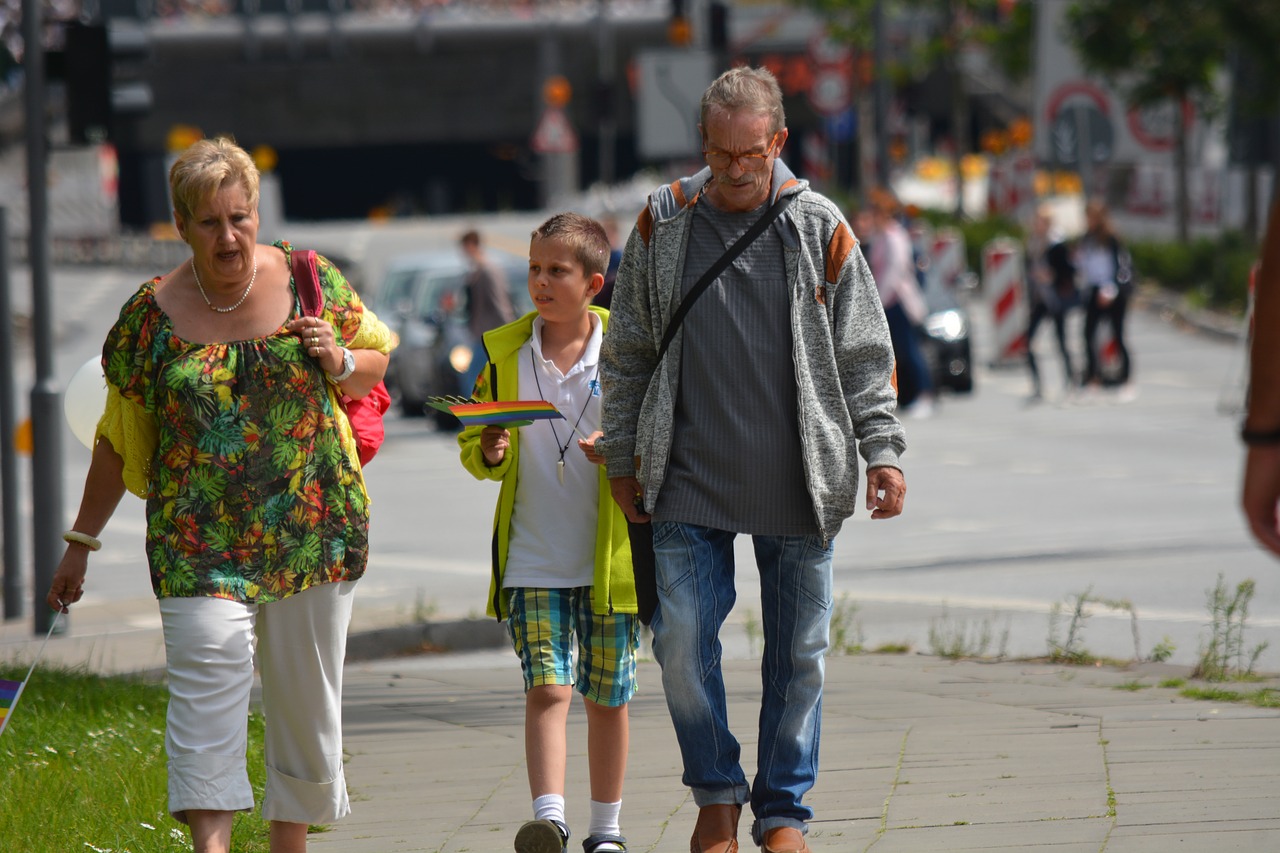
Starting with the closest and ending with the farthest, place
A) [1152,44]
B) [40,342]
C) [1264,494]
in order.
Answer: [1264,494] → [40,342] → [1152,44]

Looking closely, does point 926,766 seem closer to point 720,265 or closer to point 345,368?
point 720,265

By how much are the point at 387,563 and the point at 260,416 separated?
7.59 m

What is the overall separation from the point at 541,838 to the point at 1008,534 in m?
7.57

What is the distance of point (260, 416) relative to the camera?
4418 mm

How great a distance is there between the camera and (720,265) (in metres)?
4.62

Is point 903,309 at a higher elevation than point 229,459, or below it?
below

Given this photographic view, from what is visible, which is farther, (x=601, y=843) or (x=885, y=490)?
(x=601, y=843)

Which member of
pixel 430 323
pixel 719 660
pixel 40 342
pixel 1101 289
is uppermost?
pixel 719 660

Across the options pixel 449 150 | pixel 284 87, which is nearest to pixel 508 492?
pixel 284 87

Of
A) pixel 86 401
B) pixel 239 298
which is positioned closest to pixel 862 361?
pixel 239 298

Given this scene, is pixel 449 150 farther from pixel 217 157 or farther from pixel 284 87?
pixel 217 157

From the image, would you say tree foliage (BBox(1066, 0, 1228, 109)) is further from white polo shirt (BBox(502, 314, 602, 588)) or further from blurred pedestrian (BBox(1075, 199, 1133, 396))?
white polo shirt (BBox(502, 314, 602, 588))

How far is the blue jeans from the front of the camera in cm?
470

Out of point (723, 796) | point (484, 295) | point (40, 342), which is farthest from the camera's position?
point (484, 295)
